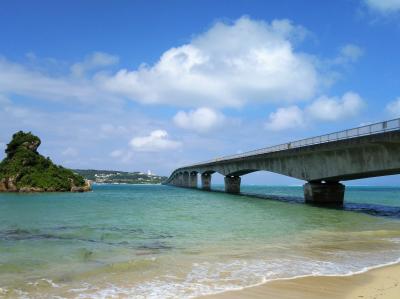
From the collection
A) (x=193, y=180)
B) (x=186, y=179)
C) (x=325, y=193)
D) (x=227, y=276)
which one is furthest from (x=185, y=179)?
(x=227, y=276)

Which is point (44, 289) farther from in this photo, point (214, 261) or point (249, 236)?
point (249, 236)

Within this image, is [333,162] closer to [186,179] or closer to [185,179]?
[186,179]

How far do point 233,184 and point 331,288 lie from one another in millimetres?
76071

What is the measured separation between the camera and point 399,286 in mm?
10180

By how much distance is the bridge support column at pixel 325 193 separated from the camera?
47.5 m

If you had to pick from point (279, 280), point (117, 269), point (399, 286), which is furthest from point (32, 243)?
point (399, 286)

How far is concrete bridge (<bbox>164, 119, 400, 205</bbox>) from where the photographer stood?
3200 centimetres

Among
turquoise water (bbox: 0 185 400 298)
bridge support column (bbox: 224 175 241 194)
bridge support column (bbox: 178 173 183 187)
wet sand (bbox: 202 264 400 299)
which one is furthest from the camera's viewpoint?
bridge support column (bbox: 178 173 183 187)

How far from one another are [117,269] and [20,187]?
256 feet

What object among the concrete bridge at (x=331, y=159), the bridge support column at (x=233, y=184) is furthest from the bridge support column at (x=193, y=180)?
the concrete bridge at (x=331, y=159)

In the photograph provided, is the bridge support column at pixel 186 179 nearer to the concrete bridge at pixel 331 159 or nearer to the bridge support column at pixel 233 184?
the bridge support column at pixel 233 184

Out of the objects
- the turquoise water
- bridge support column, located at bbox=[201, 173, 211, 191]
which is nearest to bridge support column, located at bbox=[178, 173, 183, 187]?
bridge support column, located at bbox=[201, 173, 211, 191]

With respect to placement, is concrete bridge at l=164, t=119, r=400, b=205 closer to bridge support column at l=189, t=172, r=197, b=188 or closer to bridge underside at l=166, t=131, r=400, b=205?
bridge underside at l=166, t=131, r=400, b=205

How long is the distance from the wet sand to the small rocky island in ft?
263
